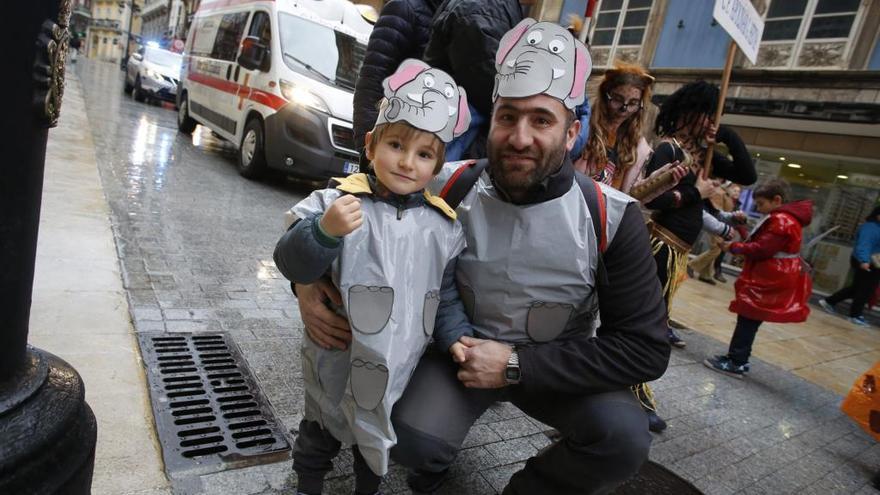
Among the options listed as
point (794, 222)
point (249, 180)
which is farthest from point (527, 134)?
point (249, 180)

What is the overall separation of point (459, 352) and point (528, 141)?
72cm

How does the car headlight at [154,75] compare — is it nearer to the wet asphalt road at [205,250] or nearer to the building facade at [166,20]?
the wet asphalt road at [205,250]

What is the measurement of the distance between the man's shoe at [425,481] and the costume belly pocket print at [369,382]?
0.50m

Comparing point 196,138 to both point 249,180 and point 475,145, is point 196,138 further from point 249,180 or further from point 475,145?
point 475,145

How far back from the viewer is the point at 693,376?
3936mm

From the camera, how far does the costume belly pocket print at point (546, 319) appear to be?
179 centimetres

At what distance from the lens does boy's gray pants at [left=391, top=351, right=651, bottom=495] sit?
161 centimetres

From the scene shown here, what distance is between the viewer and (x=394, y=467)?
6.76 ft

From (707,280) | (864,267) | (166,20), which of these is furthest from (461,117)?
(166,20)

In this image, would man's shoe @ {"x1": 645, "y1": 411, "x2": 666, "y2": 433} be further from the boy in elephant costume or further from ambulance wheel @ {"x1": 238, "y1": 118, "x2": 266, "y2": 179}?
ambulance wheel @ {"x1": 238, "y1": 118, "x2": 266, "y2": 179}

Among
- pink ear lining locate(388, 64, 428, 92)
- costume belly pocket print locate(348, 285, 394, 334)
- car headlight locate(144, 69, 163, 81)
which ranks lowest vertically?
costume belly pocket print locate(348, 285, 394, 334)

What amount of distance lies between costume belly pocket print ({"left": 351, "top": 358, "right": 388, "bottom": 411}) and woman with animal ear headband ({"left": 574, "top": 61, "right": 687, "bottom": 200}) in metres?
1.67

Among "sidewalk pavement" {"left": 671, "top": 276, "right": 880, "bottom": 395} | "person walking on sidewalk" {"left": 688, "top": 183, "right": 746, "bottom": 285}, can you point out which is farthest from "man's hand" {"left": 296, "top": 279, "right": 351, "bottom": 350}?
"sidewalk pavement" {"left": 671, "top": 276, "right": 880, "bottom": 395}

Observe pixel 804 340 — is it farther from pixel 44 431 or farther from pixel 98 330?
pixel 44 431
